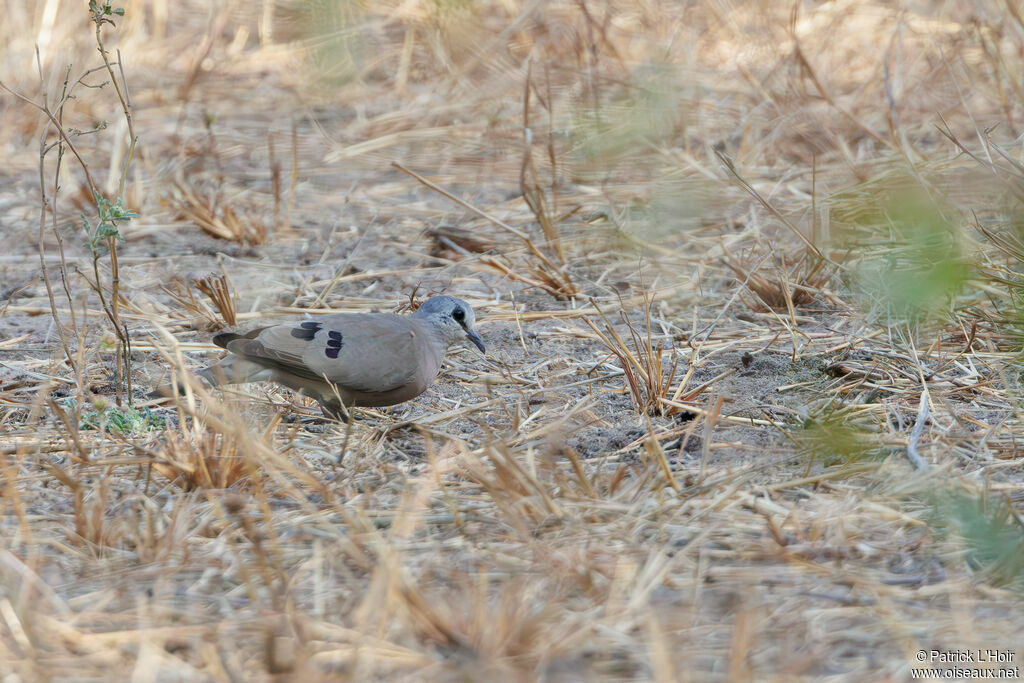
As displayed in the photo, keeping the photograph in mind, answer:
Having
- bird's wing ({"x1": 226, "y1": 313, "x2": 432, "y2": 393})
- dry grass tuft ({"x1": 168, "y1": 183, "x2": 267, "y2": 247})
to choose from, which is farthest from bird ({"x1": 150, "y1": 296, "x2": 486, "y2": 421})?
dry grass tuft ({"x1": 168, "y1": 183, "x2": 267, "y2": 247})

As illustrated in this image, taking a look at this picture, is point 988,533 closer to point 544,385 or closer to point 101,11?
point 544,385

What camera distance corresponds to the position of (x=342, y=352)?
12.3ft

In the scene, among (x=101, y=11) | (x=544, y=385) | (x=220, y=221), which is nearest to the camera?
(x=101, y=11)

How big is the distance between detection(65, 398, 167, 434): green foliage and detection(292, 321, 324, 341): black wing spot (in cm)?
53

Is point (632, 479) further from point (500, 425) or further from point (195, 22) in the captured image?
point (195, 22)

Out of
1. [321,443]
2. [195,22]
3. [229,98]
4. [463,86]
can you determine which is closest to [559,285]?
[321,443]

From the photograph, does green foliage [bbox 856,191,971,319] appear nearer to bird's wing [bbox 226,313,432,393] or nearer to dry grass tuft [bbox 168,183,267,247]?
bird's wing [bbox 226,313,432,393]

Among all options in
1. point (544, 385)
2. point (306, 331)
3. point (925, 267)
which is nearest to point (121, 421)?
point (306, 331)

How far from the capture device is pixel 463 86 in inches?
313

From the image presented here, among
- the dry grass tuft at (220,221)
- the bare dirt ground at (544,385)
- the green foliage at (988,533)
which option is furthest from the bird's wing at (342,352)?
the dry grass tuft at (220,221)

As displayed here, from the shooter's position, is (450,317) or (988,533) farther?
(450,317)

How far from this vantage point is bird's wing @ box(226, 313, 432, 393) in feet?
12.2

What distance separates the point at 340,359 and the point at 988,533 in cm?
237

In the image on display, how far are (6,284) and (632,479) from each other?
3.63 meters
